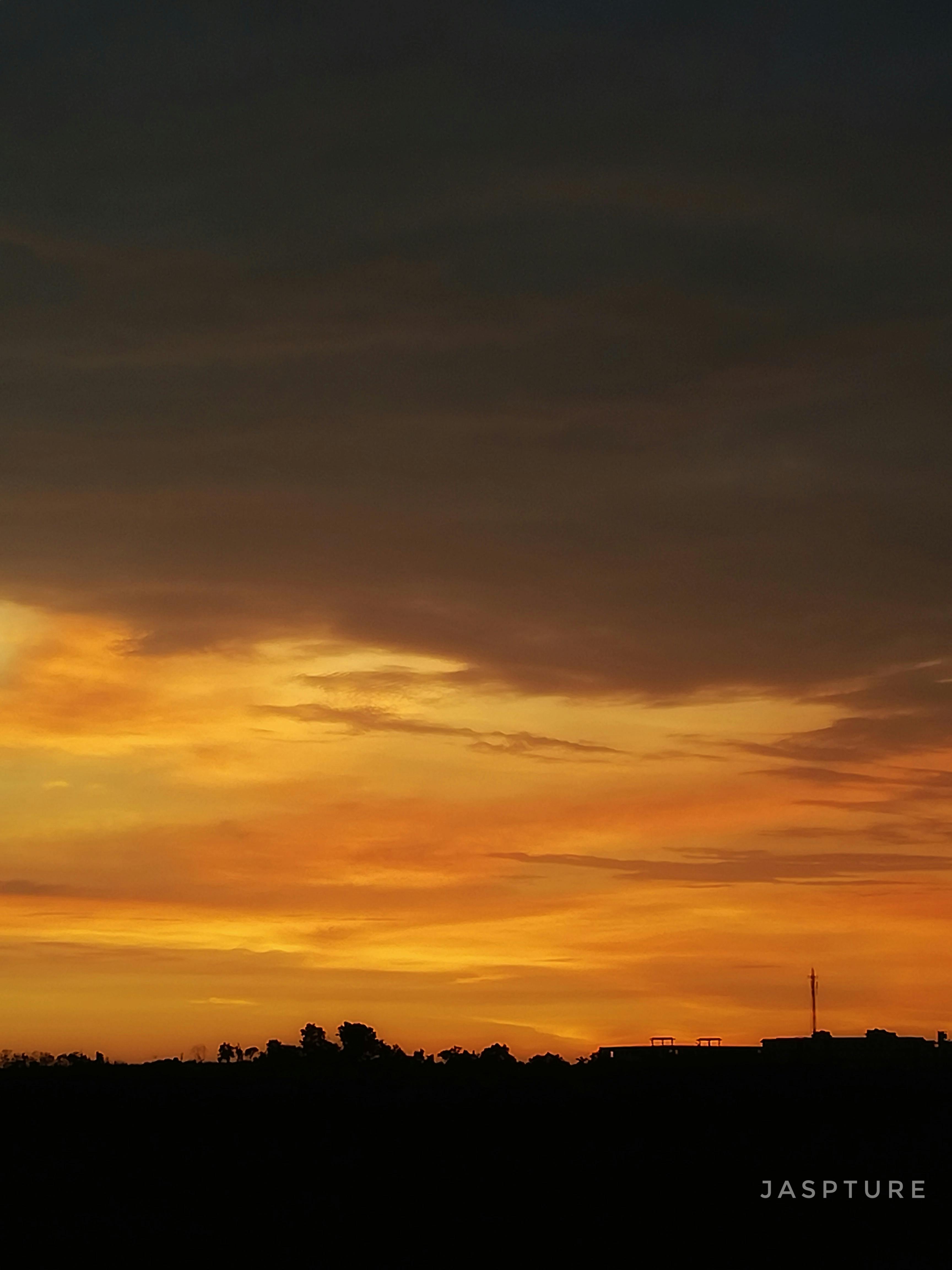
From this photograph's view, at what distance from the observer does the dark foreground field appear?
46.2 metres

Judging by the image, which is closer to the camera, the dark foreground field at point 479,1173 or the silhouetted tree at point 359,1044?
the dark foreground field at point 479,1173

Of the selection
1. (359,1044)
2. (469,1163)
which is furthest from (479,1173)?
(359,1044)

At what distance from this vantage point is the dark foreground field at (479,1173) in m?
46.2

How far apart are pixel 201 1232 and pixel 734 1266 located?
15.0 m

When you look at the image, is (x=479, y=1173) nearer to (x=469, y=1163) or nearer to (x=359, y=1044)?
(x=469, y=1163)

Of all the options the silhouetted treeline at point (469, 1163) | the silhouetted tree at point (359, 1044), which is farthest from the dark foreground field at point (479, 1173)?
the silhouetted tree at point (359, 1044)

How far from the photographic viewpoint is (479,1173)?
56.8m

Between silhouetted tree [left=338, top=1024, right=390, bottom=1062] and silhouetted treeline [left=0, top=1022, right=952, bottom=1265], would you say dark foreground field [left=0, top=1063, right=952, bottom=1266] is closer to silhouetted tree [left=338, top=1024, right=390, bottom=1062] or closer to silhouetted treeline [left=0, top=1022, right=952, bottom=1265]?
silhouetted treeline [left=0, top=1022, right=952, bottom=1265]

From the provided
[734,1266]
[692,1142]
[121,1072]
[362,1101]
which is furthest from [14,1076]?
[734,1266]

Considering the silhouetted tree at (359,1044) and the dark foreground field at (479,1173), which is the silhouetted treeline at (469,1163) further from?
the silhouetted tree at (359,1044)

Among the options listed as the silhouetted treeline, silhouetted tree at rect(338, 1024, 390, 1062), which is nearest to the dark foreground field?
the silhouetted treeline

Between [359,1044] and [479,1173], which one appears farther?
[359,1044]

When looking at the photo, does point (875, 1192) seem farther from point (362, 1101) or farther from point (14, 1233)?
point (362, 1101)

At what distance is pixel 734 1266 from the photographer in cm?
4375
